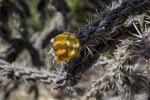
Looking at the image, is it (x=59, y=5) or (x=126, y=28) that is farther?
(x=59, y=5)

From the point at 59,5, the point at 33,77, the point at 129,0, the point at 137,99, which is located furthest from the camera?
the point at 59,5

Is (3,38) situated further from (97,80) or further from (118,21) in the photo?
(118,21)

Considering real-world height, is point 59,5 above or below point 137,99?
above

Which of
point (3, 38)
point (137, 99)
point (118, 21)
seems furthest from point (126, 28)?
point (3, 38)
